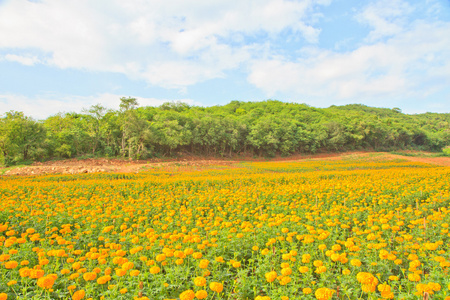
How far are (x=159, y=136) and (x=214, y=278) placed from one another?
98.6ft

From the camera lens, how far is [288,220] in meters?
4.86

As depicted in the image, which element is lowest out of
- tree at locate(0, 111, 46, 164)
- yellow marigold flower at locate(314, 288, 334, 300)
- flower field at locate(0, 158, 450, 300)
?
flower field at locate(0, 158, 450, 300)

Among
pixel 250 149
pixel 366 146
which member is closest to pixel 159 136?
pixel 250 149

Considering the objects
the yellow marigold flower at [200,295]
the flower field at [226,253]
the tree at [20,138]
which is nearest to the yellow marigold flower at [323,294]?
the flower field at [226,253]

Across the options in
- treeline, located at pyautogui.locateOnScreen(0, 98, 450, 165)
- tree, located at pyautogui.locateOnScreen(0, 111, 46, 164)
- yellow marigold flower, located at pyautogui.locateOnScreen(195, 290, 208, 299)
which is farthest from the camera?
treeline, located at pyautogui.locateOnScreen(0, 98, 450, 165)

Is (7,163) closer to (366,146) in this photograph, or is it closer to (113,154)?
(113,154)

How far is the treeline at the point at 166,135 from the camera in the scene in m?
24.0

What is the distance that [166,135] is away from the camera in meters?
32.1

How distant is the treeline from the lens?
944 inches

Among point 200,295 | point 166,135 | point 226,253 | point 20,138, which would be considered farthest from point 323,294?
point 166,135

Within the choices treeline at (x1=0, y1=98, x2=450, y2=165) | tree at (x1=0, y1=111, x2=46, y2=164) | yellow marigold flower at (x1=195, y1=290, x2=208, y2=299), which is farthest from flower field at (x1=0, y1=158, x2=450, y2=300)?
treeline at (x1=0, y1=98, x2=450, y2=165)

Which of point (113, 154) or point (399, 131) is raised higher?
point (399, 131)

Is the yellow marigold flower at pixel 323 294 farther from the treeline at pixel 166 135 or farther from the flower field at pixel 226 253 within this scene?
the treeline at pixel 166 135

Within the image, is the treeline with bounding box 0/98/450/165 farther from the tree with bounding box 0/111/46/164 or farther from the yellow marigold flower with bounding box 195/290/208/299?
the yellow marigold flower with bounding box 195/290/208/299
